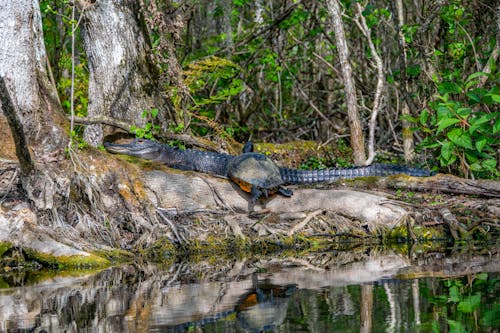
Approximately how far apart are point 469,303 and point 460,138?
4954mm

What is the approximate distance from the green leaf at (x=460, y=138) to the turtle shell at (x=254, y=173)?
7.45 ft

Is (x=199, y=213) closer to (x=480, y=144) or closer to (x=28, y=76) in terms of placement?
(x=28, y=76)

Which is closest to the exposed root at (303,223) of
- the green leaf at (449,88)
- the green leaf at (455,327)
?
the green leaf at (449,88)

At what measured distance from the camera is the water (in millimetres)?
3908

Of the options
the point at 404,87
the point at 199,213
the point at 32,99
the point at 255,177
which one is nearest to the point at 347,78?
the point at 404,87

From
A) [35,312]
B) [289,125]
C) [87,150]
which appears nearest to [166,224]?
[87,150]

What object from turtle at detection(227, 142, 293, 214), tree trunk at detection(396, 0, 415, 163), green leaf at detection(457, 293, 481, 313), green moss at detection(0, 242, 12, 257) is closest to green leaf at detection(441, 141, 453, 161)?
tree trunk at detection(396, 0, 415, 163)

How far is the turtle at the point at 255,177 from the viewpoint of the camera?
27.1ft

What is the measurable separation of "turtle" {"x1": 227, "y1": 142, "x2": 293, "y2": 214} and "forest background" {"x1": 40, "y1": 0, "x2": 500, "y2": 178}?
1.25m

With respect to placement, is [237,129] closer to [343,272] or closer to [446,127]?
[446,127]

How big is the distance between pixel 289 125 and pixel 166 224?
6.90 meters

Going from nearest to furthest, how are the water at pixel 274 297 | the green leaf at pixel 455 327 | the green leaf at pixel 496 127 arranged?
the green leaf at pixel 455 327 → the water at pixel 274 297 → the green leaf at pixel 496 127

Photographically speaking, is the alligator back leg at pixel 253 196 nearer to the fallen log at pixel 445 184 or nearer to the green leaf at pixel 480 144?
the fallen log at pixel 445 184

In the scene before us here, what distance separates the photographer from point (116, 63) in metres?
9.39
